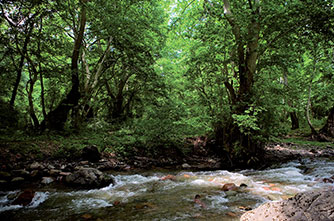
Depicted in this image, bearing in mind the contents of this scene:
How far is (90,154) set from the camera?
267 inches

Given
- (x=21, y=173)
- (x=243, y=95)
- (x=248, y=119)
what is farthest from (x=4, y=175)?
(x=243, y=95)

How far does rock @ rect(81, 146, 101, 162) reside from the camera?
6741mm

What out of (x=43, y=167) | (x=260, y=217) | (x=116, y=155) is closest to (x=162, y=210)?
(x=260, y=217)

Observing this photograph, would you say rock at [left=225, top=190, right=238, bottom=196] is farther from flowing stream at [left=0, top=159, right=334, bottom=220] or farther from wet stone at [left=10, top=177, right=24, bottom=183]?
wet stone at [left=10, top=177, right=24, bottom=183]

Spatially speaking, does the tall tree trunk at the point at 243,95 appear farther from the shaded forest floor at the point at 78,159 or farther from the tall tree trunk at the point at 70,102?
the tall tree trunk at the point at 70,102

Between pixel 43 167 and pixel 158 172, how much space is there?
3.44 metres

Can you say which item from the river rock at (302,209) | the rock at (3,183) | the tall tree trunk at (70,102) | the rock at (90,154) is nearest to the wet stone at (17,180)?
the rock at (3,183)

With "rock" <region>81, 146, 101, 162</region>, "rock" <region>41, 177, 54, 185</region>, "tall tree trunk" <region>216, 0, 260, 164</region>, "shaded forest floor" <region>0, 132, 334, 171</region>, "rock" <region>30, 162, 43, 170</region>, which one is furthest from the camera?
"tall tree trunk" <region>216, 0, 260, 164</region>

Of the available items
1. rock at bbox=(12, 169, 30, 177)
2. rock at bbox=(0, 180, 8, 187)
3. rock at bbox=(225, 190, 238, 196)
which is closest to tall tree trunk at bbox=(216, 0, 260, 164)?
rock at bbox=(225, 190, 238, 196)

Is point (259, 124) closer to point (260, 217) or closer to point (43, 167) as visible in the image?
point (260, 217)

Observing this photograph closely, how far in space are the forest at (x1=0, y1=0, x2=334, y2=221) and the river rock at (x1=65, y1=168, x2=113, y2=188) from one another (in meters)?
0.03

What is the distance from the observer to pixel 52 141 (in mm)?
7496

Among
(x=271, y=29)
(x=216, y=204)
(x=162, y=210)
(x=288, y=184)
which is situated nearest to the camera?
(x=162, y=210)

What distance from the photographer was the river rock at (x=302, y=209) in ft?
6.15
